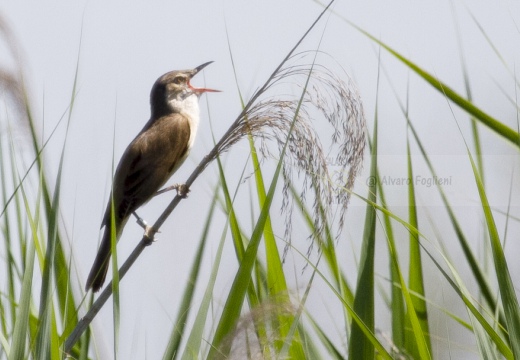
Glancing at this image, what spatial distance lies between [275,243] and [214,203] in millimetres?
205

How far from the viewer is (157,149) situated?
416 cm

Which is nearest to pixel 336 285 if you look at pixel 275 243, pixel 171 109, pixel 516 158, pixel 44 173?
pixel 275 243

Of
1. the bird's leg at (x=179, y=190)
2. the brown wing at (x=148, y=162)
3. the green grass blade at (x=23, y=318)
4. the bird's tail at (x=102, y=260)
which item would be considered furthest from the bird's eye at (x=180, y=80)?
the green grass blade at (x=23, y=318)

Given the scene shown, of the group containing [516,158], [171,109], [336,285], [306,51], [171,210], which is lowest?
[336,285]

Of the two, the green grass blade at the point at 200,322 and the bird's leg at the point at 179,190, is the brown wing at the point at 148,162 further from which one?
the green grass blade at the point at 200,322

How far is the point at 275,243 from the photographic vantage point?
7.05 feet

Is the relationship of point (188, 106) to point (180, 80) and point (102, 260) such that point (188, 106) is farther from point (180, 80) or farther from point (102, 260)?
point (102, 260)

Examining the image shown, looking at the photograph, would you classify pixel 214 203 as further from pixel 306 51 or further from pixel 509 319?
pixel 509 319

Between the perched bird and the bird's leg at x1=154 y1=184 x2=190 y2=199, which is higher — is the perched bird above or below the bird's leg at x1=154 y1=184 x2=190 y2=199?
above

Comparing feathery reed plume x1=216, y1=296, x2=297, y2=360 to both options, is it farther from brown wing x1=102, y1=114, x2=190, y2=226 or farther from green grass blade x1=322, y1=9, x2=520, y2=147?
brown wing x1=102, y1=114, x2=190, y2=226

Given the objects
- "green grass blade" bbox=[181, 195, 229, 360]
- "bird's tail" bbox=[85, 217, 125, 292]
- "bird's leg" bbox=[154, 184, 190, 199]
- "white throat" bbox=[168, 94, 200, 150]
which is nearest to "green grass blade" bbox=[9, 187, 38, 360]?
"green grass blade" bbox=[181, 195, 229, 360]

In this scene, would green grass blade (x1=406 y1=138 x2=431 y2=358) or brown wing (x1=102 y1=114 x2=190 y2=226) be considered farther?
brown wing (x1=102 y1=114 x2=190 y2=226)

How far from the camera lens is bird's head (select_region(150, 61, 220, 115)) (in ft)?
16.2

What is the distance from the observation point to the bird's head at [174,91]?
494cm
